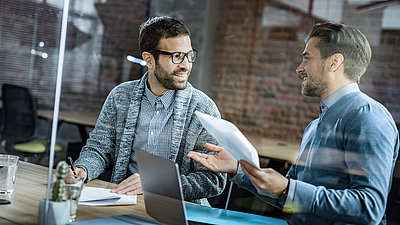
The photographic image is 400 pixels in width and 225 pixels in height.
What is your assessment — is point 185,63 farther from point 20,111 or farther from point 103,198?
point 20,111

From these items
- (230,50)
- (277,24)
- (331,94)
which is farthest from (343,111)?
(277,24)

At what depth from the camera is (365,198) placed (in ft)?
3.87

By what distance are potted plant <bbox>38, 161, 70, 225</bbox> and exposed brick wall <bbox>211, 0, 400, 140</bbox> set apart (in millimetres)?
998

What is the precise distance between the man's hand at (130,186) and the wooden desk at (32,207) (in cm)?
4

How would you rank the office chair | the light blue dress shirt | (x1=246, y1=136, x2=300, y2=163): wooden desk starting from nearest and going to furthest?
the light blue dress shirt → (x1=246, y1=136, x2=300, y2=163): wooden desk → the office chair

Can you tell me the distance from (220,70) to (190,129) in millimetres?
1207

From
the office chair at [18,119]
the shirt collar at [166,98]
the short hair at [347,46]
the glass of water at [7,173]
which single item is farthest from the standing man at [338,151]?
the office chair at [18,119]

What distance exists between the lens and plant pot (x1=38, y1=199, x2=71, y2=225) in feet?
3.55

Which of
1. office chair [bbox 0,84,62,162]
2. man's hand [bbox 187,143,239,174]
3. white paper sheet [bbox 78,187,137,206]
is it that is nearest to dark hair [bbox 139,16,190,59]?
man's hand [bbox 187,143,239,174]

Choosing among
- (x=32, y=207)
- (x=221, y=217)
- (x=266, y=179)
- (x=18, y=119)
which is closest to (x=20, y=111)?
(x=18, y=119)

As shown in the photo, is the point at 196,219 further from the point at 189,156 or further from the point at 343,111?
the point at 343,111

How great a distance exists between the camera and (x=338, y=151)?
50.9 inches

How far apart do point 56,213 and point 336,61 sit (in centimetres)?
81

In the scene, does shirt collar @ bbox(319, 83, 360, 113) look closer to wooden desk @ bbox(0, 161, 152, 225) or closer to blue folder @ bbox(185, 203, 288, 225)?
blue folder @ bbox(185, 203, 288, 225)
